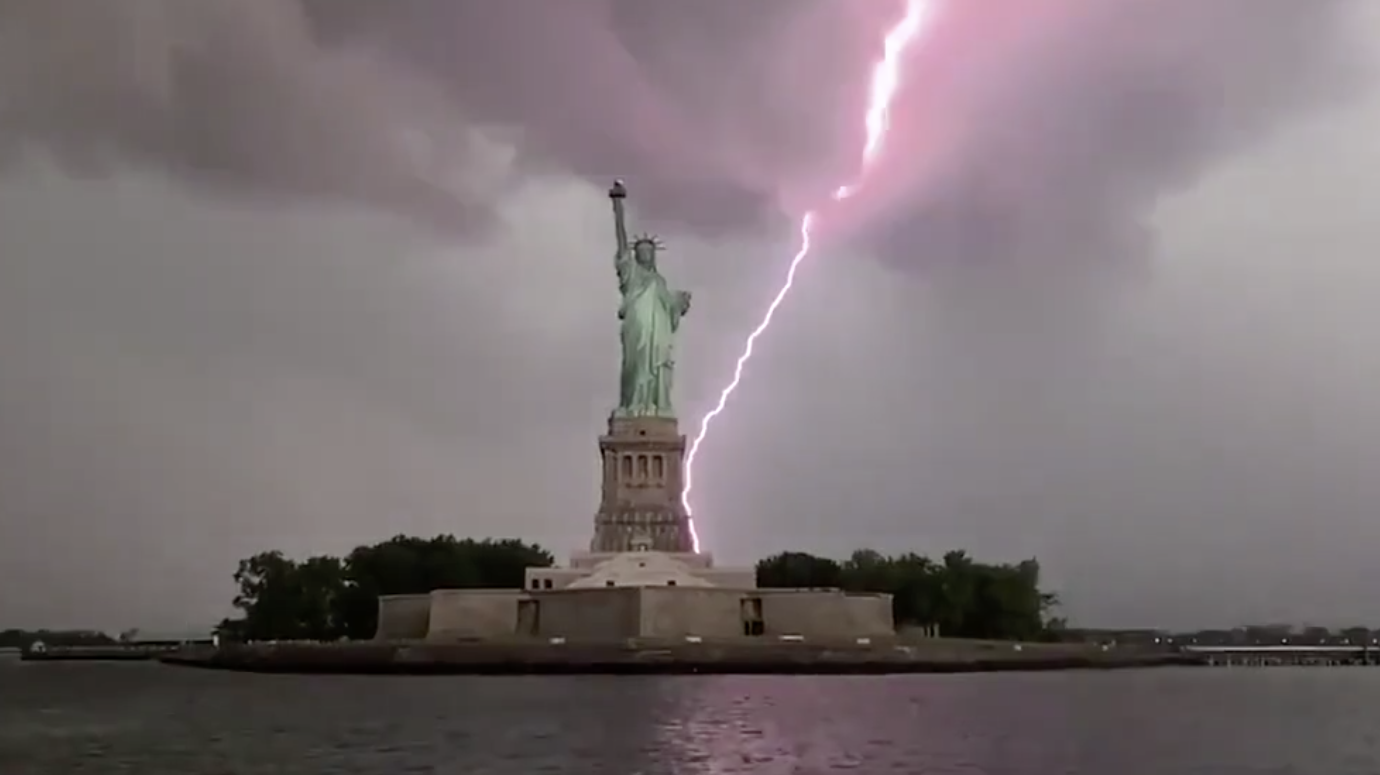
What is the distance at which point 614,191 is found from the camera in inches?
3007

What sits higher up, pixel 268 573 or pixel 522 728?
pixel 268 573

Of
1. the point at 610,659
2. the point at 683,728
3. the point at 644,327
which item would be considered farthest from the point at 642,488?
the point at 683,728

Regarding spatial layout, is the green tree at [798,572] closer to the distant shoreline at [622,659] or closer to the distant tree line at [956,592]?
the distant tree line at [956,592]

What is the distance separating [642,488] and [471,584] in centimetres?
1671

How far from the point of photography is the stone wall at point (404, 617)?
7100 centimetres

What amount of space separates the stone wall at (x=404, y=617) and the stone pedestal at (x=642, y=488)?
872 centimetres

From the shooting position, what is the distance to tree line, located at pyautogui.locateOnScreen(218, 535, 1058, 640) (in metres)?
85.3

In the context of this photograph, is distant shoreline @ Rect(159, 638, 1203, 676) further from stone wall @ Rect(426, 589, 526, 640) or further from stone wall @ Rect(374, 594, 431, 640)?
stone wall @ Rect(374, 594, 431, 640)

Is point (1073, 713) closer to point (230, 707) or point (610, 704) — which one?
point (610, 704)

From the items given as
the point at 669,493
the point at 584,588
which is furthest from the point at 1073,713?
the point at 669,493

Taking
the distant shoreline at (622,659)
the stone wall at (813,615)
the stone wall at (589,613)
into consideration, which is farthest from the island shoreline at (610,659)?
the stone wall at (813,615)

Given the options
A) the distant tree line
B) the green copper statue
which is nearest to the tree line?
the distant tree line

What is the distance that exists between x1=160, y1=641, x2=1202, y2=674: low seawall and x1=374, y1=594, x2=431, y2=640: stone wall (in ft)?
12.1

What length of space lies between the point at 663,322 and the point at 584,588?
52.7ft
